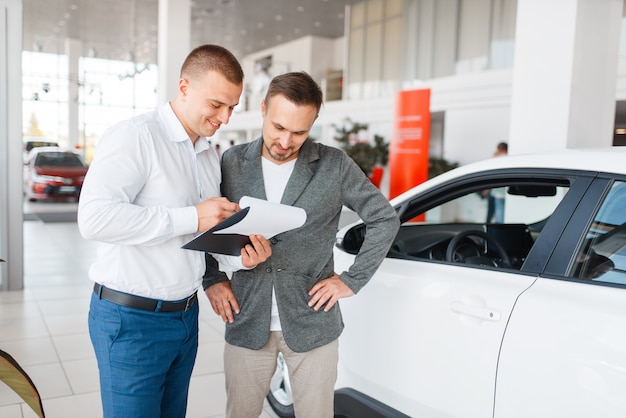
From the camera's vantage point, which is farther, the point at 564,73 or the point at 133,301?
the point at 564,73

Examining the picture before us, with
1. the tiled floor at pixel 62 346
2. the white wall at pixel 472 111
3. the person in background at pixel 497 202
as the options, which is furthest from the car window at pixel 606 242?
the white wall at pixel 472 111

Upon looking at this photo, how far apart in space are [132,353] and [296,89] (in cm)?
89

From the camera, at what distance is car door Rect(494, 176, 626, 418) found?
1.47m

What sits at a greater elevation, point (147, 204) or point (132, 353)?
point (147, 204)

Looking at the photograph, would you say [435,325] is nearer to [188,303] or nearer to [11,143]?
[188,303]

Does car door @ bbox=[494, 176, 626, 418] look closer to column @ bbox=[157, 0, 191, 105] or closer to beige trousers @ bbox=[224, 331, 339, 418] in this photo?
beige trousers @ bbox=[224, 331, 339, 418]

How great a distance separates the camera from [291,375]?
1.92 metres

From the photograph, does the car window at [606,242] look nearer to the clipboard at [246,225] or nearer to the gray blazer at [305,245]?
the gray blazer at [305,245]

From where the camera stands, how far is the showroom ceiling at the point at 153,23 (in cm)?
1631

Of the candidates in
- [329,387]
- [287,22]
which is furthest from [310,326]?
[287,22]

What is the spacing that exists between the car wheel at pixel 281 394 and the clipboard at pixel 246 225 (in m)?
1.36

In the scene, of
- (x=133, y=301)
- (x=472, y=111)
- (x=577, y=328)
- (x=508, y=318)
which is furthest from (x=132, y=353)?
(x=472, y=111)

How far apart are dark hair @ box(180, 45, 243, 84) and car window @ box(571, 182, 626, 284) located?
117cm

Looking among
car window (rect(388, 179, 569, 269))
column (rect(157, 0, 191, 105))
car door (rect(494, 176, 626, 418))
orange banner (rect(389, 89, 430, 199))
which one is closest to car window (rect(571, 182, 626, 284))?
car door (rect(494, 176, 626, 418))
